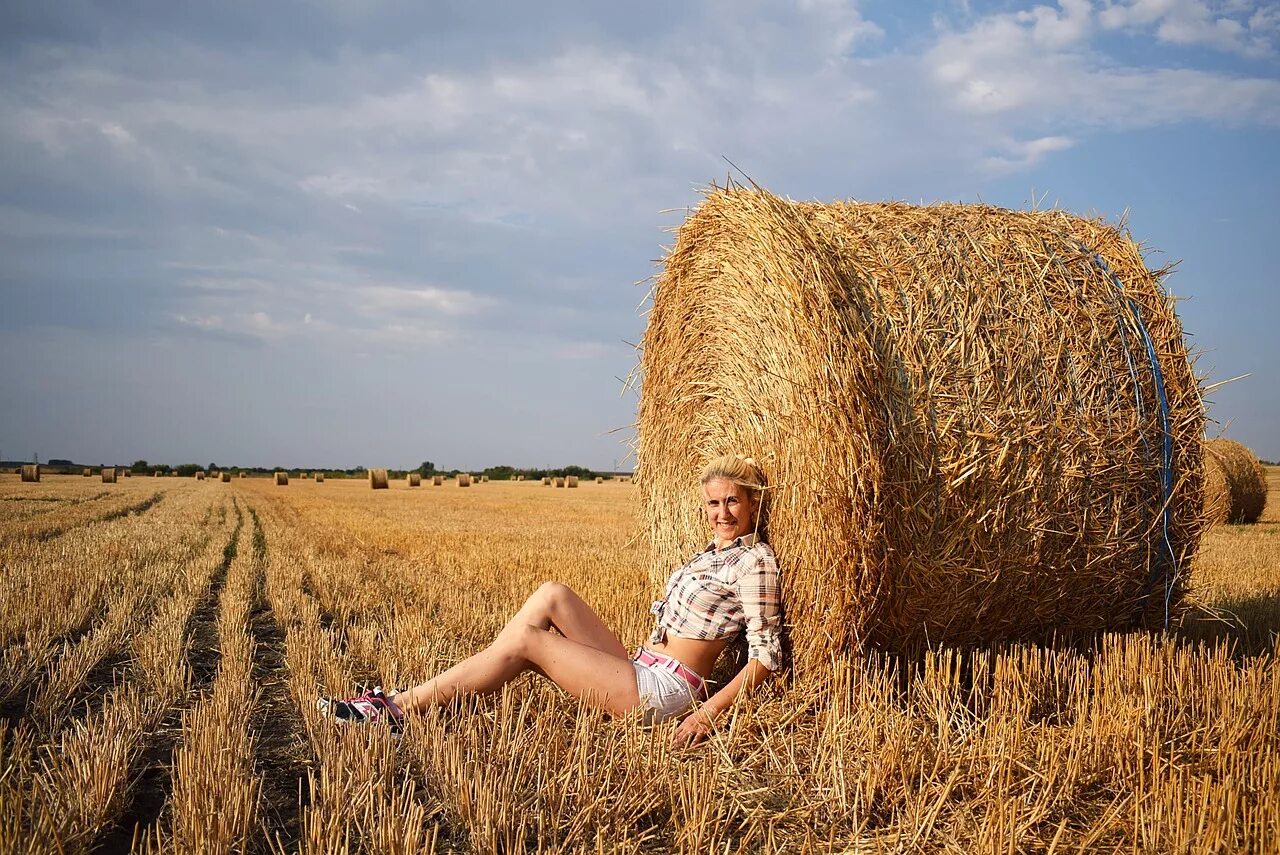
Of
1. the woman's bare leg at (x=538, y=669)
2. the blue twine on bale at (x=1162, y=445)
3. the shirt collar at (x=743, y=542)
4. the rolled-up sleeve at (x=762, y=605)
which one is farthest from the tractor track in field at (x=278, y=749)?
the blue twine on bale at (x=1162, y=445)

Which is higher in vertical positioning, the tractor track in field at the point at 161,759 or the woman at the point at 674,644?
the woman at the point at 674,644

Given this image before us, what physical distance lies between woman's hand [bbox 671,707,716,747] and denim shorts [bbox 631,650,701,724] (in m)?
0.11

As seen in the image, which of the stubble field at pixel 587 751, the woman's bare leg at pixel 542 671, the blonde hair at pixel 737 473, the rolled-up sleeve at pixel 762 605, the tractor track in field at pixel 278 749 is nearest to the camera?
the stubble field at pixel 587 751

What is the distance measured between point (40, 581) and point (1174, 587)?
8.06 m

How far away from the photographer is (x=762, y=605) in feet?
13.4

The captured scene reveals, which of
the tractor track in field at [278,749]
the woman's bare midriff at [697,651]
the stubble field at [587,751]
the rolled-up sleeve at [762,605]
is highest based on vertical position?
the rolled-up sleeve at [762,605]

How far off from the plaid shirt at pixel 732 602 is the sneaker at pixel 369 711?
1255 mm

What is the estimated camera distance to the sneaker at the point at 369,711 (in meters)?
3.52

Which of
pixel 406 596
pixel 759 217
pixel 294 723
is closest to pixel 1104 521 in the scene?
pixel 759 217

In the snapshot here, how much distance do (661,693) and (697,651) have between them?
1.03 ft

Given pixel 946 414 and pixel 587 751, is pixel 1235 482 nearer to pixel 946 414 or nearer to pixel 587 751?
pixel 946 414

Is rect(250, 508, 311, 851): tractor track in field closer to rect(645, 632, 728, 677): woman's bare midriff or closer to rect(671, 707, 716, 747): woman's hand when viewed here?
rect(671, 707, 716, 747): woman's hand

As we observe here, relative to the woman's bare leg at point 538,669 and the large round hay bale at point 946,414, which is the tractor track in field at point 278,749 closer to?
the woman's bare leg at point 538,669

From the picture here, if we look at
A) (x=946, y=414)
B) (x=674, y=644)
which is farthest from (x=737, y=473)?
(x=946, y=414)
